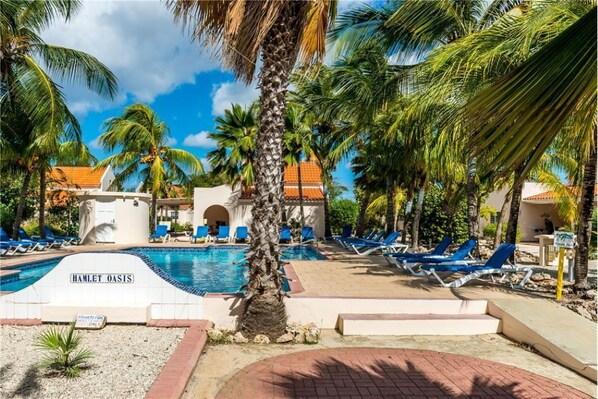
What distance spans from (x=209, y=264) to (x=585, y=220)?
42.4ft

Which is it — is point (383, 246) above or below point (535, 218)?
below

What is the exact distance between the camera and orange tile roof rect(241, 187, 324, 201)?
27.6 m

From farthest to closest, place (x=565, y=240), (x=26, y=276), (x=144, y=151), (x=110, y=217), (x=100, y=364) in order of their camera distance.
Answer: (x=144, y=151) → (x=110, y=217) → (x=26, y=276) → (x=565, y=240) → (x=100, y=364)

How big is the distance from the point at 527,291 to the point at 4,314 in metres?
10.9

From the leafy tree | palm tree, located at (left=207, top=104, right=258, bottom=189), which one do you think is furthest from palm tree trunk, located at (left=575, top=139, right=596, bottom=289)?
the leafy tree

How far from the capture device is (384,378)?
219 inches

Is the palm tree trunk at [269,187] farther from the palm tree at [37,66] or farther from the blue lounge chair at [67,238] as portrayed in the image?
the blue lounge chair at [67,238]

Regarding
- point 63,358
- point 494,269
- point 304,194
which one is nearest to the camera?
point 63,358

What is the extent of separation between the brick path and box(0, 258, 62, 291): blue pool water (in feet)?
27.8

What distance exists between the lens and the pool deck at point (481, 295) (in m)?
6.36

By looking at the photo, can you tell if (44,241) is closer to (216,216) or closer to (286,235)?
(286,235)

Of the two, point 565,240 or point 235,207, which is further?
point 235,207

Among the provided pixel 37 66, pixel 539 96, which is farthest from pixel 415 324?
pixel 37 66

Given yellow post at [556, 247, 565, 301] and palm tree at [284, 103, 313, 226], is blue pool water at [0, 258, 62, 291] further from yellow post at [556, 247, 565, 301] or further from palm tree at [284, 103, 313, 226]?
palm tree at [284, 103, 313, 226]
